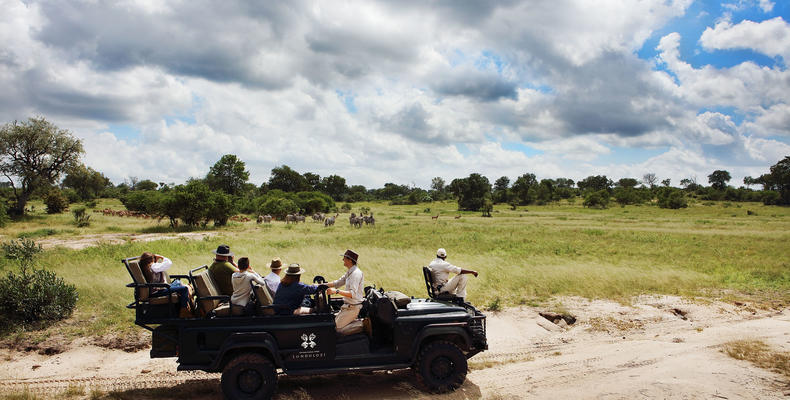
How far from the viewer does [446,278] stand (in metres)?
9.25

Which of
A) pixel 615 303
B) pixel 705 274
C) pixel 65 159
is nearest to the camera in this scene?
pixel 615 303

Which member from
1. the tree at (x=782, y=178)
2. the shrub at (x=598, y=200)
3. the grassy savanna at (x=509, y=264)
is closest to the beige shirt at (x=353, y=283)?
the grassy savanna at (x=509, y=264)

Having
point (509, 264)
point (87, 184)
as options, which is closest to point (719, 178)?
point (509, 264)

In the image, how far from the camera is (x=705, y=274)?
18.4 metres

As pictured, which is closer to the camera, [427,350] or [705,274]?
[427,350]

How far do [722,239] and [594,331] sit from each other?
27655 mm

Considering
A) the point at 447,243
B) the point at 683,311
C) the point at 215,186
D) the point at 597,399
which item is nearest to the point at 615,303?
the point at 683,311

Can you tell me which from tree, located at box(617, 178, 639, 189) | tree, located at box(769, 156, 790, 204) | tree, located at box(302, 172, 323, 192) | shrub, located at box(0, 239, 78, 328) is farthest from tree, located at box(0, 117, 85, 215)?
tree, located at box(617, 178, 639, 189)

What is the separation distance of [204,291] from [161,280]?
111 centimetres

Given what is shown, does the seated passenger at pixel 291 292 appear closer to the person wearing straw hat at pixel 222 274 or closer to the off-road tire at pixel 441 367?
the person wearing straw hat at pixel 222 274

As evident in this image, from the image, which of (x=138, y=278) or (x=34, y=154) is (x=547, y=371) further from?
(x=34, y=154)

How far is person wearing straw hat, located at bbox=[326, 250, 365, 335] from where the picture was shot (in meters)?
7.16

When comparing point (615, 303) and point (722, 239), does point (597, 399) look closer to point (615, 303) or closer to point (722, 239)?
point (615, 303)

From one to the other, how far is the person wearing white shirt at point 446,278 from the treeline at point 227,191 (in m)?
34.0
